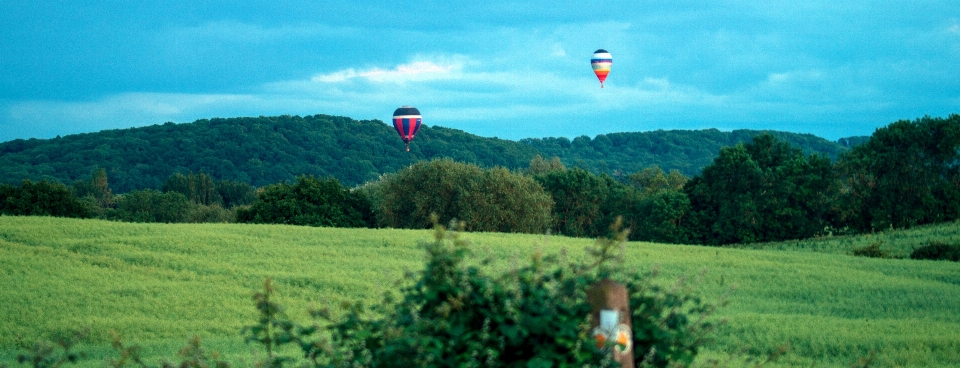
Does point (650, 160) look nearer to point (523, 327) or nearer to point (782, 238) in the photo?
point (782, 238)

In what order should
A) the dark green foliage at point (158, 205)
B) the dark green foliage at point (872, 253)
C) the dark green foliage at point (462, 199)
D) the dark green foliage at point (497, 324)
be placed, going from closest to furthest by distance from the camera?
the dark green foliage at point (497, 324)
the dark green foliage at point (872, 253)
the dark green foliage at point (462, 199)
the dark green foliage at point (158, 205)

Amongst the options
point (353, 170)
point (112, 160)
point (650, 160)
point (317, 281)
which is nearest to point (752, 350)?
point (317, 281)

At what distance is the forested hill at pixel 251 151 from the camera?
127 metres

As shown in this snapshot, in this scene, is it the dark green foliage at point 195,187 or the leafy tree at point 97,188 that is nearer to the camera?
the leafy tree at point 97,188

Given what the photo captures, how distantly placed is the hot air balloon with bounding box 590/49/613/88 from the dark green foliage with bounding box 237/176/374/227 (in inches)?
770

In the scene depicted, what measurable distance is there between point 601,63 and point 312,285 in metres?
41.0

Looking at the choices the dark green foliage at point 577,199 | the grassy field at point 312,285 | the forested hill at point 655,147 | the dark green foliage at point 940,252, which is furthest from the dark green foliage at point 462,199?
the forested hill at point 655,147

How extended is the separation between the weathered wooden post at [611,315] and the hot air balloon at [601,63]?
53394 mm

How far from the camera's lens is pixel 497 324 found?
5043 mm

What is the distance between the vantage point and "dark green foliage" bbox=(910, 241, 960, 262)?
105ft

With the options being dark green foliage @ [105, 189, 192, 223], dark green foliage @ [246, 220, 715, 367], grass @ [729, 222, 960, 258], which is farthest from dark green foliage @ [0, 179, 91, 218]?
dark green foliage @ [246, 220, 715, 367]

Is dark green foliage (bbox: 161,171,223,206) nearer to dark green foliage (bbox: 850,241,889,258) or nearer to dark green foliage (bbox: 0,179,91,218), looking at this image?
dark green foliage (bbox: 0,179,91,218)

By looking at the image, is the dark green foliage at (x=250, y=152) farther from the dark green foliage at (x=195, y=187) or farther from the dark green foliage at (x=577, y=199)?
the dark green foliage at (x=577, y=199)

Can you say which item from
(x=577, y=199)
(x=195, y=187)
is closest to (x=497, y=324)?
(x=577, y=199)
